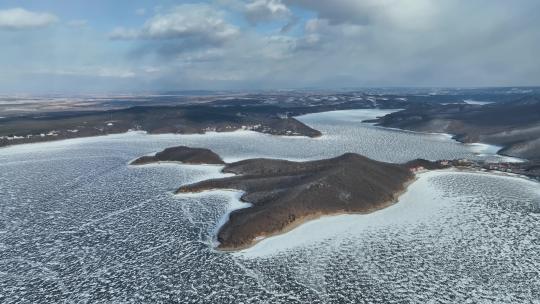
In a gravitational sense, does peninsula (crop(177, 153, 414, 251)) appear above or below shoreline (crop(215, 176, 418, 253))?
above

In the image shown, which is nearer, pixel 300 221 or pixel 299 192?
pixel 300 221

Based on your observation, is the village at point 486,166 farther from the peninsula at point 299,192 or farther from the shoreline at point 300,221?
the shoreline at point 300,221

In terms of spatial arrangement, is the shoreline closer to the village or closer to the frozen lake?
the frozen lake

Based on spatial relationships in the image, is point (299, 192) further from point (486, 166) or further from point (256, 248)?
point (486, 166)

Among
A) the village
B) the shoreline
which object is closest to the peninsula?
the shoreline

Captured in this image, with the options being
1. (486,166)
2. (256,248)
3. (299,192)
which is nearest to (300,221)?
(299,192)

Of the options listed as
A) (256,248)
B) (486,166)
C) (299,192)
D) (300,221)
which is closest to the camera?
(256,248)

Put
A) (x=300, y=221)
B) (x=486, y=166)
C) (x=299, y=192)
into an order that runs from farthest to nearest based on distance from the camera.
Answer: (x=486, y=166), (x=299, y=192), (x=300, y=221)

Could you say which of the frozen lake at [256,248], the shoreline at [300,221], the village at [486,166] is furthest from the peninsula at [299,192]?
the village at [486,166]

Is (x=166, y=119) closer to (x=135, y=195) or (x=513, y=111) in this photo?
(x=135, y=195)
